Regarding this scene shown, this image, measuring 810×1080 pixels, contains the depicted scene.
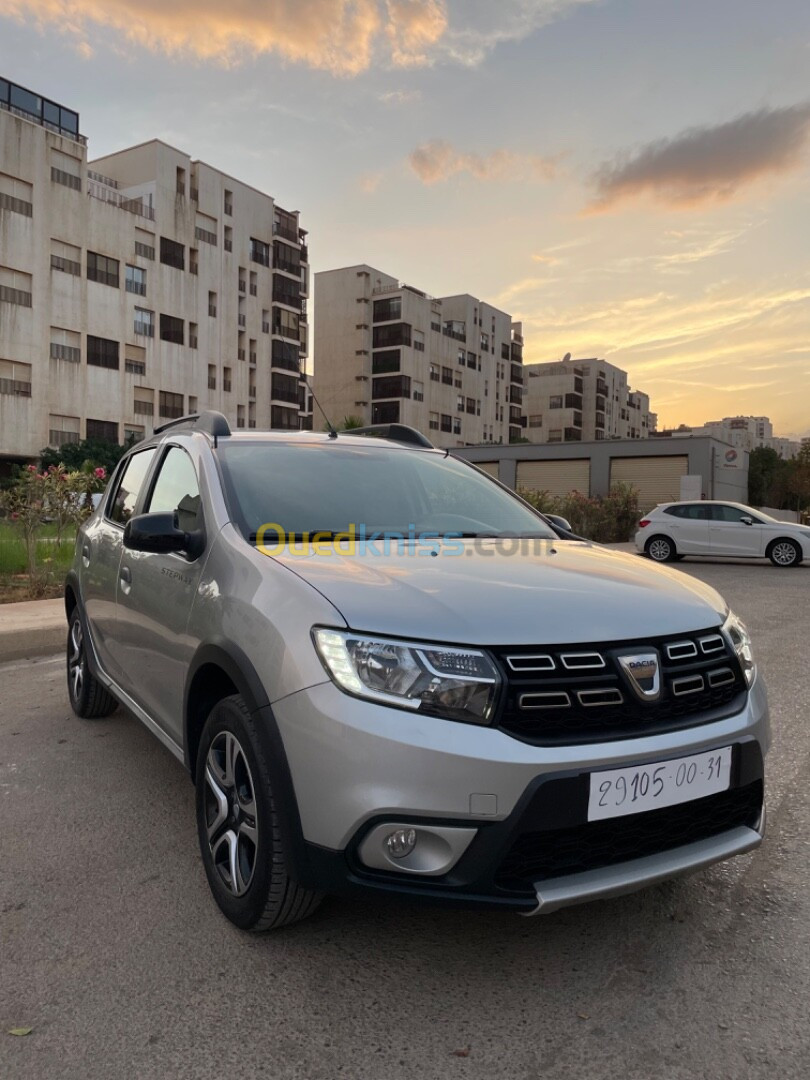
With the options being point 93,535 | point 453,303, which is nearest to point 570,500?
point 93,535

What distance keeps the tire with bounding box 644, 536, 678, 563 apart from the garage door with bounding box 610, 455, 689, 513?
18.3 m

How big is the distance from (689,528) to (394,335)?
52367 millimetres

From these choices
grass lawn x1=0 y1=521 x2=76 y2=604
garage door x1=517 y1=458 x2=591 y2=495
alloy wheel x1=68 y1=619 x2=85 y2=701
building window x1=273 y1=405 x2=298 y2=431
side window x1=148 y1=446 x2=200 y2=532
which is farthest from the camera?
building window x1=273 y1=405 x2=298 y2=431

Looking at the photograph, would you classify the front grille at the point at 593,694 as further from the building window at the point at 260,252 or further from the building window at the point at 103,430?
the building window at the point at 260,252

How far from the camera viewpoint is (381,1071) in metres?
1.80

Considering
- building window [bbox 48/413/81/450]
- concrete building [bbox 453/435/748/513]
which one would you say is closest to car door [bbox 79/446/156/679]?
concrete building [bbox 453/435/748/513]

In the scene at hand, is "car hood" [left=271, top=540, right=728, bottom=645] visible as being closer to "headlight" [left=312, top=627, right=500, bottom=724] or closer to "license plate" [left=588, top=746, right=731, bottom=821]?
"headlight" [left=312, top=627, right=500, bottom=724]

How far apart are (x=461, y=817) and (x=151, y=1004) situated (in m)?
0.96

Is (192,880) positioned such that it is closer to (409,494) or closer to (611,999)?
(611,999)

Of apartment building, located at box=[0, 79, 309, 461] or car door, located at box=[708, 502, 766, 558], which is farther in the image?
apartment building, located at box=[0, 79, 309, 461]

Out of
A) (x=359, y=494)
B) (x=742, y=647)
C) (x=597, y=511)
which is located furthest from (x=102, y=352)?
(x=742, y=647)

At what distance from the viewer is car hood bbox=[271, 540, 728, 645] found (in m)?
2.03

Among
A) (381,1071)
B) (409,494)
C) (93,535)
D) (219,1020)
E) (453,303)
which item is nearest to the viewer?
(381,1071)

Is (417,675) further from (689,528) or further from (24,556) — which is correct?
(689,528)
